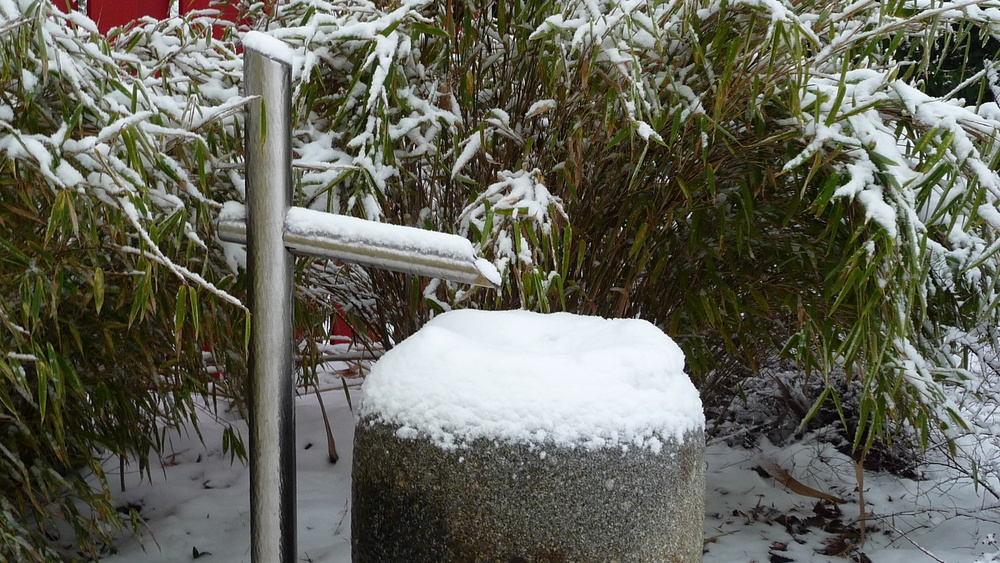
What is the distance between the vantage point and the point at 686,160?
1.86 meters

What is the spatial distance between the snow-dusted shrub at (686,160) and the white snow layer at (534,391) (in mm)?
350

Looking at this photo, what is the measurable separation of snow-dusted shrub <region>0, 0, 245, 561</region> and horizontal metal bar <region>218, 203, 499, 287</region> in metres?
0.32

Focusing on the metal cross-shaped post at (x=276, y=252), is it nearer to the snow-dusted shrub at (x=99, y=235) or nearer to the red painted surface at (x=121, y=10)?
the snow-dusted shrub at (x=99, y=235)

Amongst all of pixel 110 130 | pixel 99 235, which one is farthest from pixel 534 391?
pixel 99 235

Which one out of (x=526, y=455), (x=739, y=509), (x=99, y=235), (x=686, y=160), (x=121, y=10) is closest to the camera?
(x=526, y=455)

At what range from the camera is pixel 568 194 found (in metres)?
2.11

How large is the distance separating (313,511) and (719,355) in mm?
1320

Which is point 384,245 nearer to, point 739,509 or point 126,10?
point 739,509

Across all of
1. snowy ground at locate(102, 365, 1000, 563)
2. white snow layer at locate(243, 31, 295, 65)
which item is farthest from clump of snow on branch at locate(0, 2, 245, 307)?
snowy ground at locate(102, 365, 1000, 563)

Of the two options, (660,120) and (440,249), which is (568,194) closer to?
(660,120)

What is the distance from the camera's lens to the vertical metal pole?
92 centimetres

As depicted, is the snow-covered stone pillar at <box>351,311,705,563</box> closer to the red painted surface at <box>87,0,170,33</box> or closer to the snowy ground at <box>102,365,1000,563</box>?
the snowy ground at <box>102,365,1000,563</box>

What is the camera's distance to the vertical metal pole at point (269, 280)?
92cm

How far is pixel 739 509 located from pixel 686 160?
1.43 m
